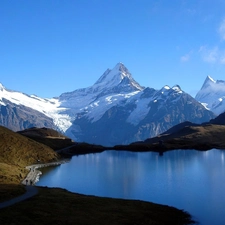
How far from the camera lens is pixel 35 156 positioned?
196 metres

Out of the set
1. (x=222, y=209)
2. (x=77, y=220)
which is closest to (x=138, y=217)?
(x=77, y=220)

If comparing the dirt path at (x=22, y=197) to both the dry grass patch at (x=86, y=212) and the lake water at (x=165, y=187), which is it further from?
the lake water at (x=165, y=187)

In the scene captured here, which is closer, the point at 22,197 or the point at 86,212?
the point at 86,212

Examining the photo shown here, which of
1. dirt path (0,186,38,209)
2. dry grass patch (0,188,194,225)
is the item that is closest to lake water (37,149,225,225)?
dry grass patch (0,188,194,225)

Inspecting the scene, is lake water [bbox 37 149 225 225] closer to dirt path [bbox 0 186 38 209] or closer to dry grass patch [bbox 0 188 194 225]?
dry grass patch [bbox 0 188 194 225]

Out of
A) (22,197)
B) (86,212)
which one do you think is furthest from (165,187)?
(22,197)

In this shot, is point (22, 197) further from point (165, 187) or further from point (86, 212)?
point (165, 187)

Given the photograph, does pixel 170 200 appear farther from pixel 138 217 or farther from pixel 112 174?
pixel 112 174

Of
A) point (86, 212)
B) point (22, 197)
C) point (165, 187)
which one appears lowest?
point (86, 212)

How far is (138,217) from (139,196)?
1138 inches

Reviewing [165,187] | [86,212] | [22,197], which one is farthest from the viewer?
[165,187]

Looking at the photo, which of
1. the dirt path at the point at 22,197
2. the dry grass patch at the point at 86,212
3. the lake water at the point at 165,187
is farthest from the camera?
the lake water at the point at 165,187

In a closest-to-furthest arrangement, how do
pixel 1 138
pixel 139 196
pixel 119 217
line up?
pixel 119 217 < pixel 139 196 < pixel 1 138

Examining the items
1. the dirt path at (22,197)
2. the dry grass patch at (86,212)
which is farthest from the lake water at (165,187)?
the dirt path at (22,197)
